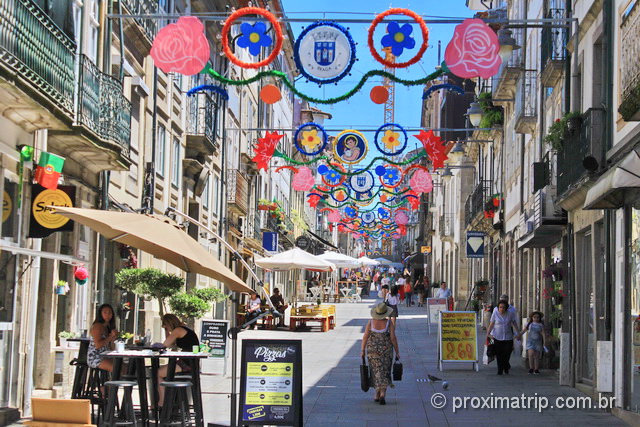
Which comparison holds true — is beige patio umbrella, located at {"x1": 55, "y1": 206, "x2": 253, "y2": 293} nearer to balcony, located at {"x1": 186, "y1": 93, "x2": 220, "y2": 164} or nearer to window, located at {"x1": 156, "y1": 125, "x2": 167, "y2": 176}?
window, located at {"x1": 156, "y1": 125, "x2": 167, "y2": 176}

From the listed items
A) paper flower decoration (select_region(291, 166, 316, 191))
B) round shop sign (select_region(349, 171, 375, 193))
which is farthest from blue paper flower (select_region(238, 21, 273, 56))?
round shop sign (select_region(349, 171, 375, 193))

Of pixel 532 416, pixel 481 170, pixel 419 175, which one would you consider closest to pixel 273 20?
pixel 532 416

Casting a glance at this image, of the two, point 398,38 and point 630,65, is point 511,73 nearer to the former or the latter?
point 398,38

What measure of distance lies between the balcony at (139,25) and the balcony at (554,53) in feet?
25.6

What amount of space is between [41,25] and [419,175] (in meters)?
19.2

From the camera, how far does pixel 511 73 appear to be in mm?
26625

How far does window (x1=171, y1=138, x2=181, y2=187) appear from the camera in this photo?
84.4 feet

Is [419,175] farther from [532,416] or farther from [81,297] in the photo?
[532,416]

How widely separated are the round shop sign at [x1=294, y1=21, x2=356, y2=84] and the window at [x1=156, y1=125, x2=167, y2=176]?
9327 mm

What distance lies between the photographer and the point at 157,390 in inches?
468

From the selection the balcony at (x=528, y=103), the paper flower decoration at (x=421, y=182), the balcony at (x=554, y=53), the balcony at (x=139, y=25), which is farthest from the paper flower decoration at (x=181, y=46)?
A: the paper flower decoration at (x=421, y=182)

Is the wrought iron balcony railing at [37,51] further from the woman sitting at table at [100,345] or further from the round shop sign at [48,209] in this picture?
the woman sitting at table at [100,345]

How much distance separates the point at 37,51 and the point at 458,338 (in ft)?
34.4

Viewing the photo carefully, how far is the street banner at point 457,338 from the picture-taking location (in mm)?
Result: 20281
